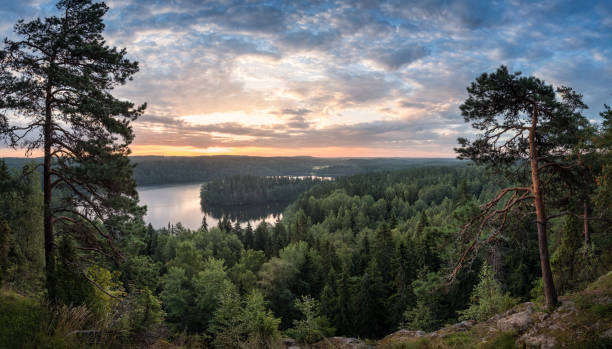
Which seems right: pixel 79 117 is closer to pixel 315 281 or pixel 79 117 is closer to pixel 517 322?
pixel 517 322

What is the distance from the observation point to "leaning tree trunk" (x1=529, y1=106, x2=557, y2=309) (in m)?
7.98

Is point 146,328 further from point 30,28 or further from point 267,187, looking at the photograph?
point 267,187

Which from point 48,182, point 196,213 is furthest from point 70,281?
point 196,213

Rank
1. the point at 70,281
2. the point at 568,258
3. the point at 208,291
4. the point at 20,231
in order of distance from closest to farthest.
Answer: the point at 70,281 < the point at 568,258 < the point at 20,231 < the point at 208,291

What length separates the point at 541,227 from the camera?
8211 mm

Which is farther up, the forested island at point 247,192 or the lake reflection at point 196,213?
the forested island at point 247,192

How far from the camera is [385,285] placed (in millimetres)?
29266

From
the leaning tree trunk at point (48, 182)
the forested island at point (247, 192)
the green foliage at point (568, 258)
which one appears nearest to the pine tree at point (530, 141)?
the green foliage at point (568, 258)

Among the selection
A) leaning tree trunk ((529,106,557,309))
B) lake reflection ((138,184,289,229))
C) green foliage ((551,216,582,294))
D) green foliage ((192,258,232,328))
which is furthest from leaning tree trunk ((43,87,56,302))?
lake reflection ((138,184,289,229))

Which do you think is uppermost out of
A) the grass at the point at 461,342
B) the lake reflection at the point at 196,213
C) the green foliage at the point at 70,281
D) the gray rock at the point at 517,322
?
the green foliage at the point at 70,281

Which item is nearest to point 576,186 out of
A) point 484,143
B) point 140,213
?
point 484,143

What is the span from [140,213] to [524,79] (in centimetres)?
1164

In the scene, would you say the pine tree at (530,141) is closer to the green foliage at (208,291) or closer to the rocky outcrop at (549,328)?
the rocky outcrop at (549,328)

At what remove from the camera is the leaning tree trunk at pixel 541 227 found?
314 inches
